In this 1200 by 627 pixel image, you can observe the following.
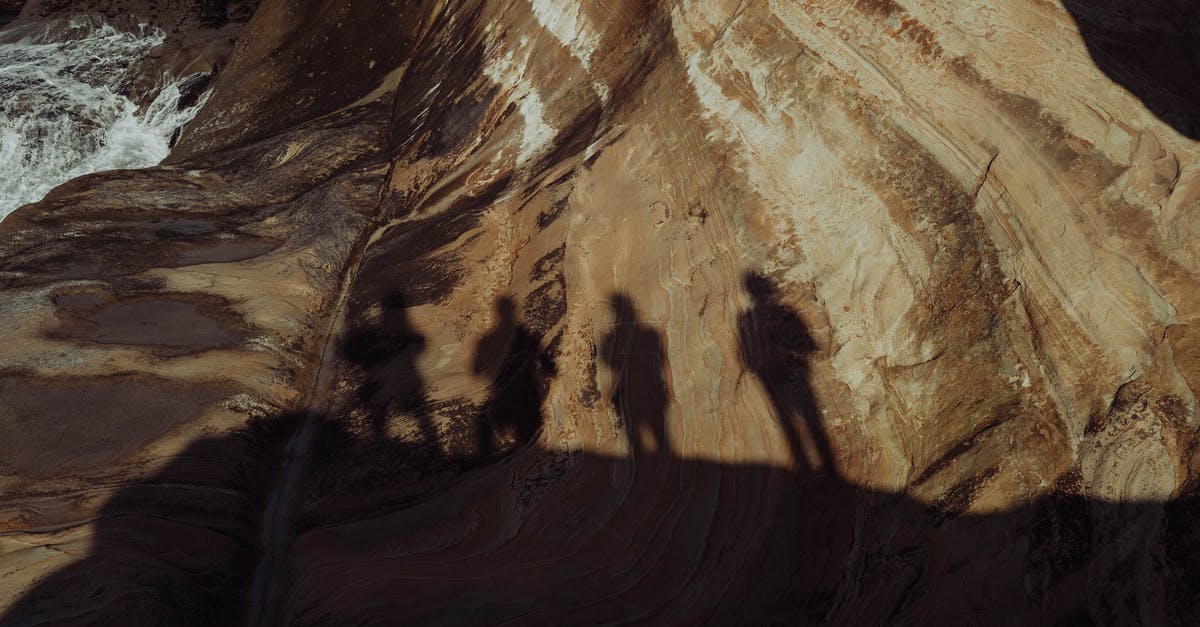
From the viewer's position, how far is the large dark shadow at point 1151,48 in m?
3.05

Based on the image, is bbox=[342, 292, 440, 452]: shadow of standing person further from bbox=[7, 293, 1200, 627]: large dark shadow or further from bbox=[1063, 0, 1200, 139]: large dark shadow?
bbox=[1063, 0, 1200, 139]: large dark shadow

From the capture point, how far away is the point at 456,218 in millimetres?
5188

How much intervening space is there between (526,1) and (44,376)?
3.65 m

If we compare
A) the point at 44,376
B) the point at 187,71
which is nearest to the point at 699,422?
the point at 44,376

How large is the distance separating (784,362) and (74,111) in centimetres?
832

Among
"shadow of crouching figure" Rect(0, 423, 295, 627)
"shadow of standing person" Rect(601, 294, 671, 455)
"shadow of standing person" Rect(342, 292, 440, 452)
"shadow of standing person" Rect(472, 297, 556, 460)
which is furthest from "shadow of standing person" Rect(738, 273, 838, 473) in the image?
"shadow of crouching figure" Rect(0, 423, 295, 627)

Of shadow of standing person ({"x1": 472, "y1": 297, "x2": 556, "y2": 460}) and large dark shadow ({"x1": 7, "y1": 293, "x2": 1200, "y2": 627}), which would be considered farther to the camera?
shadow of standing person ({"x1": 472, "y1": 297, "x2": 556, "y2": 460})

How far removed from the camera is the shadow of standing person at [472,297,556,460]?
3.90 metres

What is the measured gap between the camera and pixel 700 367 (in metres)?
3.61

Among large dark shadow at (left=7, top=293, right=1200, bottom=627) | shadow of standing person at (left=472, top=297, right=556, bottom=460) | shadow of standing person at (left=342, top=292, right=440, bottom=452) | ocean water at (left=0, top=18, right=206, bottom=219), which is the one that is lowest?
large dark shadow at (left=7, top=293, right=1200, bottom=627)

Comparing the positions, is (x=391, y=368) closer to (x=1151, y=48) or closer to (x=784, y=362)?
(x=784, y=362)

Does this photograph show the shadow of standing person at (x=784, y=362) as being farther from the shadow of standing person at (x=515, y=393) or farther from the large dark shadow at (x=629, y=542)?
the shadow of standing person at (x=515, y=393)

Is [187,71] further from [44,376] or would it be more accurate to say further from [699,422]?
[699,422]

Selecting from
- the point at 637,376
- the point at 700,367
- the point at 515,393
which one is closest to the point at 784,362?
the point at 700,367
